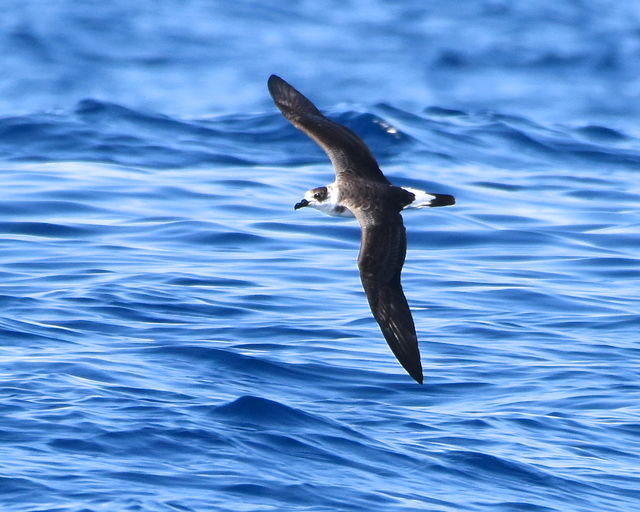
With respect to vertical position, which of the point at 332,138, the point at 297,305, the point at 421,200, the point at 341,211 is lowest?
the point at 297,305

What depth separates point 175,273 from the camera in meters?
11.6

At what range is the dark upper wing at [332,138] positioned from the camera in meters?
9.56

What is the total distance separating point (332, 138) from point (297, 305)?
1.69 meters

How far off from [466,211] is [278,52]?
12348 mm

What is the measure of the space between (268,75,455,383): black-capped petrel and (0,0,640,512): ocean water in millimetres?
696

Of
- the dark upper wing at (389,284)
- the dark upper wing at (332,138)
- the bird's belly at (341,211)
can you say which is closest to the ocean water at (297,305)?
the dark upper wing at (389,284)

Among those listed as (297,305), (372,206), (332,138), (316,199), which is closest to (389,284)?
(372,206)

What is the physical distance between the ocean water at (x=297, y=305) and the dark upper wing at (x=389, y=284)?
0.56m

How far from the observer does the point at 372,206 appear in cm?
896

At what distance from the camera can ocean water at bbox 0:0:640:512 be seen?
761 centimetres

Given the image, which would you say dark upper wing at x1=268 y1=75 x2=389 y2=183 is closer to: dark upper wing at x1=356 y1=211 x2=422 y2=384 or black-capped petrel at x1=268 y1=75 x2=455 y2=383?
black-capped petrel at x1=268 y1=75 x2=455 y2=383

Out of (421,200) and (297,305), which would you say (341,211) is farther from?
(297,305)

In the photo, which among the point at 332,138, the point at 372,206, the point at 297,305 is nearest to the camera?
the point at 372,206

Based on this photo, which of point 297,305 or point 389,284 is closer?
point 389,284
